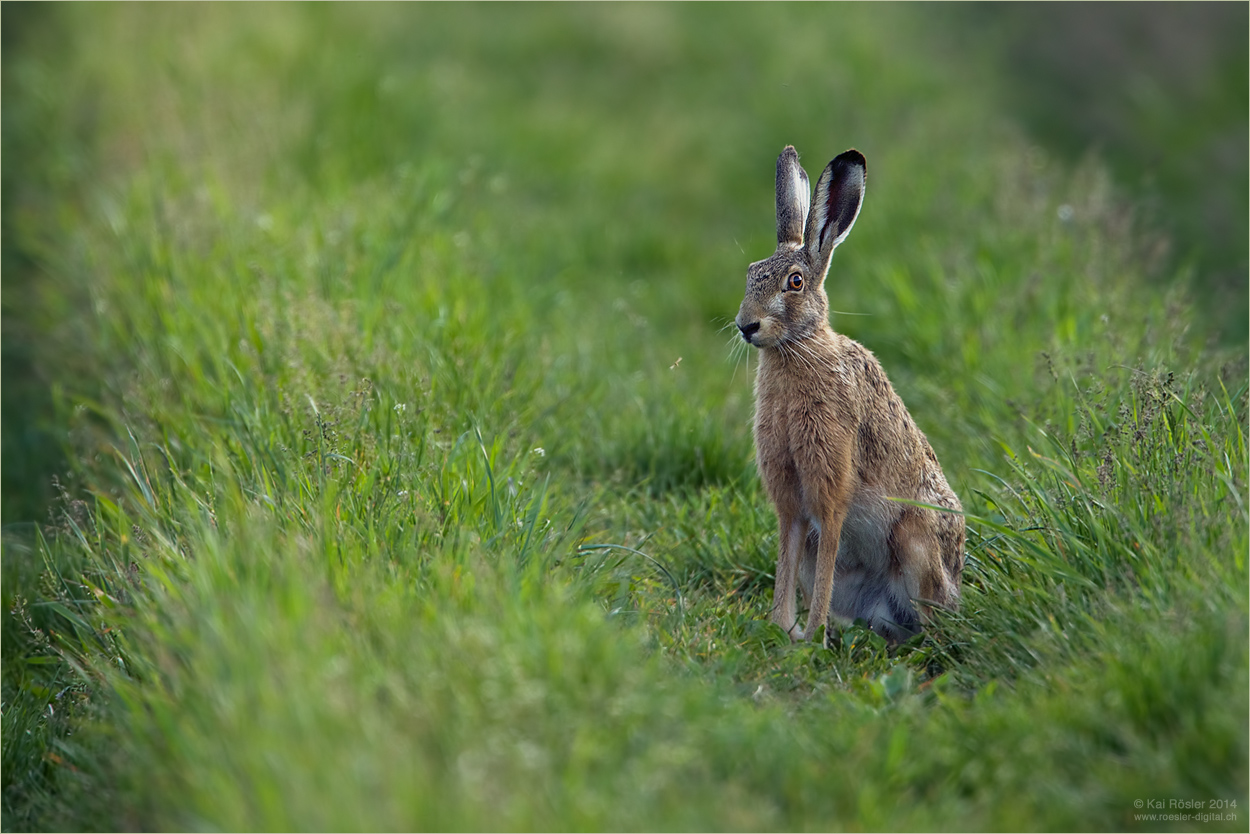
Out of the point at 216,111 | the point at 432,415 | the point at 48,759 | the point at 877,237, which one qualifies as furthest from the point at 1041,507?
the point at 216,111

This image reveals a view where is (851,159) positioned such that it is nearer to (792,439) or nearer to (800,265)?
(800,265)

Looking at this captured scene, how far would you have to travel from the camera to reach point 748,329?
14.8ft

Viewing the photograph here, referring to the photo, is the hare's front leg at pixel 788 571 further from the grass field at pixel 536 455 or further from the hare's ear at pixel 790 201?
the hare's ear at pixel 790 201

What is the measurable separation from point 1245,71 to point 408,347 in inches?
313

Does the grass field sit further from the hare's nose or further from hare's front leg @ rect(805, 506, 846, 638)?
the hare's nose

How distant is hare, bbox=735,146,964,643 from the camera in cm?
439

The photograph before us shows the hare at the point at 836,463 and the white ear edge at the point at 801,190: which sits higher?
the white ear edge at the point at 801,190

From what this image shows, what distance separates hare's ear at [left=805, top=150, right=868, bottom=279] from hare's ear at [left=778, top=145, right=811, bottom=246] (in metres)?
0.13

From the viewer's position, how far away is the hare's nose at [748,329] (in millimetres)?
4496

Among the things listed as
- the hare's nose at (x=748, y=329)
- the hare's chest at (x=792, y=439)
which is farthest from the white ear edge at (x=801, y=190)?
the hare's chest at (x=792, y=439)

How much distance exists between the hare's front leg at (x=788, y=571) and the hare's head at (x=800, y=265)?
652mm

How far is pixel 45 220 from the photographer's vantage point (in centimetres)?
770

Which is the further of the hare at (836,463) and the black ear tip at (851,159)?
the black ear tip at (851,159)

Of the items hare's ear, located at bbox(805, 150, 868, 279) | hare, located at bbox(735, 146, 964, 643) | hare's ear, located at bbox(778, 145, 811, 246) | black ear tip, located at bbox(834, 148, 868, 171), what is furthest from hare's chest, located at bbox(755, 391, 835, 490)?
black ear tip, located at bbox(834, 148, 868, 171)
